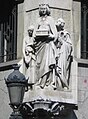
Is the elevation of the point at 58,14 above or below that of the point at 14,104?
above

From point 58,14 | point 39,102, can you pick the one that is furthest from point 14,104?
point 58,14

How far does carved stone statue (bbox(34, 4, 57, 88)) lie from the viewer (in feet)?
A: 66.9

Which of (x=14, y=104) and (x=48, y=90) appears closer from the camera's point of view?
(x=14, y=104)

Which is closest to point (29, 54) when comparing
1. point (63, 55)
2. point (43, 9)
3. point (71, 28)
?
point (63, 55)

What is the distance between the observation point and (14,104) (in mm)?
16219

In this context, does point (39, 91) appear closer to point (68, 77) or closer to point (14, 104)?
point (68, 77)

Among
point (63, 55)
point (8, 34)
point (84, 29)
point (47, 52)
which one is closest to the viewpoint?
point (47, 52)

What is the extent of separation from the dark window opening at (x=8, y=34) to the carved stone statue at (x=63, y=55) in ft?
6.77

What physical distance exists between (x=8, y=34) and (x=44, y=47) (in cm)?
256

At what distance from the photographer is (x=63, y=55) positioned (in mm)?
20672

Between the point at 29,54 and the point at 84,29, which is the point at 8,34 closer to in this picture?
the point at 29,54

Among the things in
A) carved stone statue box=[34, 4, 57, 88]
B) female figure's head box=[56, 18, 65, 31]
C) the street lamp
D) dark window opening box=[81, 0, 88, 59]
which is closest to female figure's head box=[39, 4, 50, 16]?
carved stone statue box=[34, 4, 57, 88]

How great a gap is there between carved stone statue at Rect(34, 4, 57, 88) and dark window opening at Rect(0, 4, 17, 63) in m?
1.82

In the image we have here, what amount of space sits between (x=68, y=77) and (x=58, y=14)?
1849 millimetres
